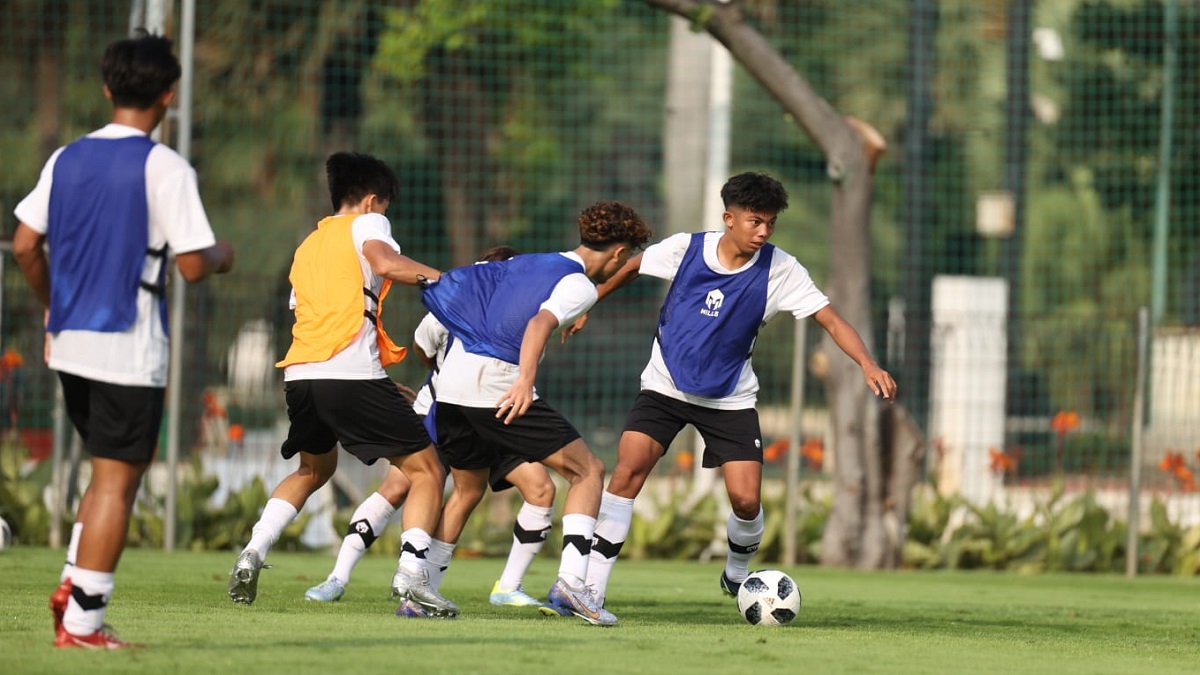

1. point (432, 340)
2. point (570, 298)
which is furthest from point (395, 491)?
point (570, 298)

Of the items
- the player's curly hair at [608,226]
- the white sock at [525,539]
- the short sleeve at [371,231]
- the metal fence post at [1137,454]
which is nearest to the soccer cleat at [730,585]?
the white sock at [525,539]

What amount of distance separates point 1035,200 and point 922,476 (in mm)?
20406

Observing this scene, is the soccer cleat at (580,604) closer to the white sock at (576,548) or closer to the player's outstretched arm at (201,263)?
the white sock at (576,548)

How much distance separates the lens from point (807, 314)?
8125mm

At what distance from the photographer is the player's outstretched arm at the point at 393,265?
720 cm

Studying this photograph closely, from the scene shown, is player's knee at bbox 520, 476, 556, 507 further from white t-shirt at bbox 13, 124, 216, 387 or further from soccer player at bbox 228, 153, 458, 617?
white t-shirt at bbox 13, 124, 216, 387

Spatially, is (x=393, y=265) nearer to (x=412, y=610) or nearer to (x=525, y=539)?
(x=412, y=610)

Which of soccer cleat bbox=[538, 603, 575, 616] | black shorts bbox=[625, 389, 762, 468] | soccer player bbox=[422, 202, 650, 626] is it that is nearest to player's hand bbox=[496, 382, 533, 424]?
soccer player bbox=[422, 202, 650, 626]

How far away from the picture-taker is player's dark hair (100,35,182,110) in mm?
5613

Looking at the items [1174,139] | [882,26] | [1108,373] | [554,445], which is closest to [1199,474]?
[1108,373]

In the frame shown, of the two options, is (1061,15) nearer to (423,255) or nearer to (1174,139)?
(1174,139)

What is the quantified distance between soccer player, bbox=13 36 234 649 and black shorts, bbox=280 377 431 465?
1818 mm

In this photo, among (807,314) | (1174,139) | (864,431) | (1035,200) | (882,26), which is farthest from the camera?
(1035,200)

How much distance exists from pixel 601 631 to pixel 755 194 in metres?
2.18
